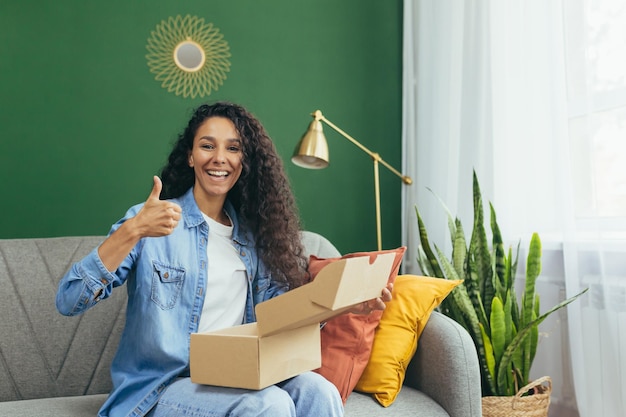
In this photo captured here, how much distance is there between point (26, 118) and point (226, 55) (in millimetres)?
1014

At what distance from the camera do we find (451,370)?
70.5 inches

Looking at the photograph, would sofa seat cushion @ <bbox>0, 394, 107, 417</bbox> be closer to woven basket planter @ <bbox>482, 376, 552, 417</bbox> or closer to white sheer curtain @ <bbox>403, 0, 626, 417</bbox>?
woven basket planter @ <bbox>482, 376, 552, 417</bbox>

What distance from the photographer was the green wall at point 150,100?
296cm

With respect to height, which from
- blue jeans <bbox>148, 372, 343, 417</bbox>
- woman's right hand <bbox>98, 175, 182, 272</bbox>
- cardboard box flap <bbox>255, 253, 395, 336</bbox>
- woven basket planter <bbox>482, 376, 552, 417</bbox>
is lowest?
woven basket planter <bbox>482, 376, 552, 417</bbox>

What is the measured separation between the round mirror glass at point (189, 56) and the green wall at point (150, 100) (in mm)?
150

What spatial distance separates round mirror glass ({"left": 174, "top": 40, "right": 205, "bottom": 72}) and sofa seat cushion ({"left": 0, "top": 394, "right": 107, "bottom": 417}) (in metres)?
1.80

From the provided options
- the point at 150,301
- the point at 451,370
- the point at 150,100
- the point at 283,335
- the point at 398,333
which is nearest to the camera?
the point at 283,335

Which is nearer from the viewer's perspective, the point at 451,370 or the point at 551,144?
the point at 451,370

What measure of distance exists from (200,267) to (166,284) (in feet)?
0.36

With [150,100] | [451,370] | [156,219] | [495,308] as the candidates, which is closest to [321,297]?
[156,219]

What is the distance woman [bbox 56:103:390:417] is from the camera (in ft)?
4.90

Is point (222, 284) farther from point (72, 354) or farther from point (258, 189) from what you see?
point (72, 354)

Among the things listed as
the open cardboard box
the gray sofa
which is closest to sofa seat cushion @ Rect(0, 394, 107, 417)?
the gray sofa

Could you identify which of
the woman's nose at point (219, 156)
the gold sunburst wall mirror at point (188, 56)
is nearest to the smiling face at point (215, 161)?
the woman's nose at point (219, 156)
